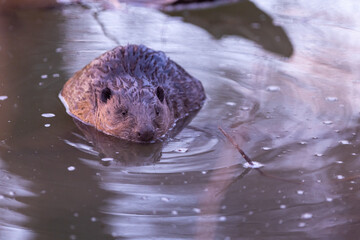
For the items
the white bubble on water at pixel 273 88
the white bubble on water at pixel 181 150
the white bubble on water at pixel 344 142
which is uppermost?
the white bubble on water at pixel 344 142

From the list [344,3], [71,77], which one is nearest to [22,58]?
[71,77]

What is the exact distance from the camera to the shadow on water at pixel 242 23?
8109 millimetres

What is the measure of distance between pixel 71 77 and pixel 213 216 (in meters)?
3.09

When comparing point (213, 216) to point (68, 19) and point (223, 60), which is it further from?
point (68, 19)

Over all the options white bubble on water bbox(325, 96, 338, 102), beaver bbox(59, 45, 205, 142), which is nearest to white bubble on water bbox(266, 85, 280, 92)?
white bubble on water bbox(325, 96, 338, 102)

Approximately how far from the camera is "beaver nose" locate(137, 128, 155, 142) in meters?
5.36

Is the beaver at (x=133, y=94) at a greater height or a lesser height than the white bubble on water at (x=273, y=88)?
greater

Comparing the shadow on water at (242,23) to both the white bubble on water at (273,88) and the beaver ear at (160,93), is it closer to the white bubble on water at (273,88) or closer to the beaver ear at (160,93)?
the white bubble on water at (273,88)

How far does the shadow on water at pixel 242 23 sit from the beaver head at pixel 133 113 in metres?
2.60

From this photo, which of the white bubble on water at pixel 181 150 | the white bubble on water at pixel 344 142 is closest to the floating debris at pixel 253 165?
the white bubble on water at pixel 181 150

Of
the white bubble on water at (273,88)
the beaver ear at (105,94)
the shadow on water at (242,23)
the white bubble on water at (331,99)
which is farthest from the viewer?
the shadow on water at (242,23)

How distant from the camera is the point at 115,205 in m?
4.26

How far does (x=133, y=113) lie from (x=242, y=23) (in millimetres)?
3888

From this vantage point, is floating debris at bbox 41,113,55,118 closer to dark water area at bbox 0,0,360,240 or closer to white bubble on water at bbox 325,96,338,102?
dark water area at bbox 0,0,360,240
